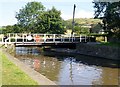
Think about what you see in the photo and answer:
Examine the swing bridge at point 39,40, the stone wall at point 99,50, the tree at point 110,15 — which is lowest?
the stone wall at point 99,50

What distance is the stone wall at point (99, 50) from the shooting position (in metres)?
34.2

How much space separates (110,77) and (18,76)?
839 cm

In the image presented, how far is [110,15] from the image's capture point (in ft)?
126

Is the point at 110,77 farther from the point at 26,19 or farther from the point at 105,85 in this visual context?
the point at 26,19

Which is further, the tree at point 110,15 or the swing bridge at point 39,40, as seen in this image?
the swing bridge at point 39,40

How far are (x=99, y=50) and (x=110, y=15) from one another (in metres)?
4.30

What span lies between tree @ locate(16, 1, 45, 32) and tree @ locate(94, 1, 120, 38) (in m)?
49.2

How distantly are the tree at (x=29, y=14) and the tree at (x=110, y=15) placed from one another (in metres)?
49.2

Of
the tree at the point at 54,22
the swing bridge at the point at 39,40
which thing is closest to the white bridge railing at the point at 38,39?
the swing bridge at the point at 39,40

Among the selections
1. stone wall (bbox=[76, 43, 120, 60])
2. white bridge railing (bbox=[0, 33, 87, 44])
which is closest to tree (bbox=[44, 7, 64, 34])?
white bridge railing (bbox=[0, 33, 87, 44])

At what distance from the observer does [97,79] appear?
20297mm

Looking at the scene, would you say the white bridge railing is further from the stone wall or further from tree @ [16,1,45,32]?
tree @ [16,1,45,32]

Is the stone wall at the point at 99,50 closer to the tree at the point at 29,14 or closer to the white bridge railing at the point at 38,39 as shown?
the white bridge railing at the point at 38,39

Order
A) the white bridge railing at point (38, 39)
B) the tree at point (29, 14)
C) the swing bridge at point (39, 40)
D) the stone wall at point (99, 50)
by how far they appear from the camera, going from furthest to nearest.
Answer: the tree at point (29, 14)
the white bridge railing at point (38, 39)
the swing bridge at point (39, 40)
the stone wall at point (99, 50)
